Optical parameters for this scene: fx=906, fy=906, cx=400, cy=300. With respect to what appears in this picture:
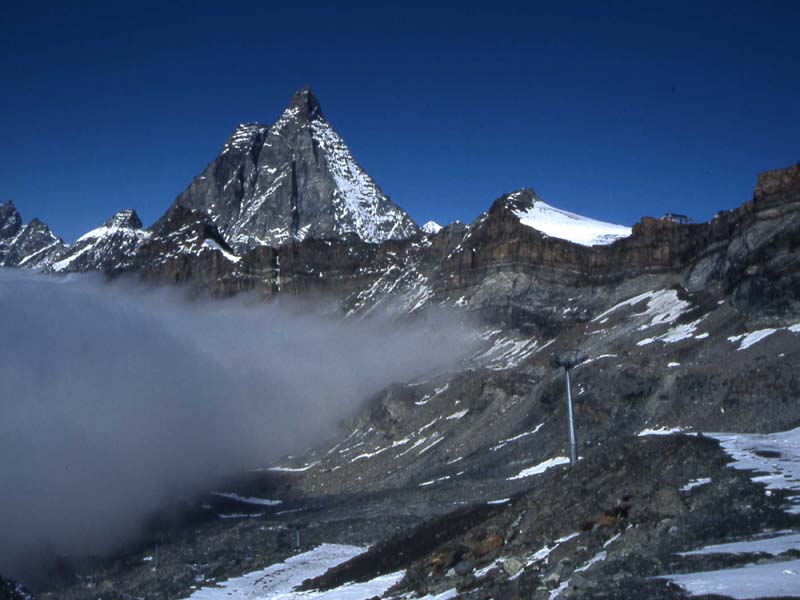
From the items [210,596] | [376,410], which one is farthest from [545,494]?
[376,410]

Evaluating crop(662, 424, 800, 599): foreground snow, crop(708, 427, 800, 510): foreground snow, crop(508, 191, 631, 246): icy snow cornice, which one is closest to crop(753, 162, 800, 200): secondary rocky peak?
crop(508, 191, 631, 246): icy snow cornice

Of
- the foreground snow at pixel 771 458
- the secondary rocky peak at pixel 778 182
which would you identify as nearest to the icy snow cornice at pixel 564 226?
the secondary rocky peak at pixel 778 182

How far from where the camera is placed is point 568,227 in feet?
609

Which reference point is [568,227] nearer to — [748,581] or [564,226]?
[564,226]

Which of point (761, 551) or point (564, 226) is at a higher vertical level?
point (564, 226)

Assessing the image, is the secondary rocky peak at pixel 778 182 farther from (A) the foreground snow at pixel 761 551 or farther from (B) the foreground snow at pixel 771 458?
(A) the foreground snow at pixel 761 551

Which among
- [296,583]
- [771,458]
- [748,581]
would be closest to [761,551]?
[748,581]

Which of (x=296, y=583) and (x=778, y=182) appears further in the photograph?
(x=778, y=182)

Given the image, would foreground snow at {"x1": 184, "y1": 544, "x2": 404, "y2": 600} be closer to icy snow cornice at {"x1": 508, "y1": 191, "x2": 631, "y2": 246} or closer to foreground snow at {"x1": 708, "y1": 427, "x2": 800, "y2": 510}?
foreground snow at {"x1": 708, "y1": 427, "x2": 800, "y2": 510}

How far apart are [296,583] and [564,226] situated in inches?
5912

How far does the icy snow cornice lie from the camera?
17615 centimetres

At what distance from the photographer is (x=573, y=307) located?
6038 inches

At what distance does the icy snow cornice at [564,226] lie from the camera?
176m

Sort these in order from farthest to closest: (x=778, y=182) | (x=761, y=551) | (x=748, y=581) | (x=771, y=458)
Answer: (x=778, y=182) → (x=771, y=458) → (x=761, y=551) → (x=748, y=581)
